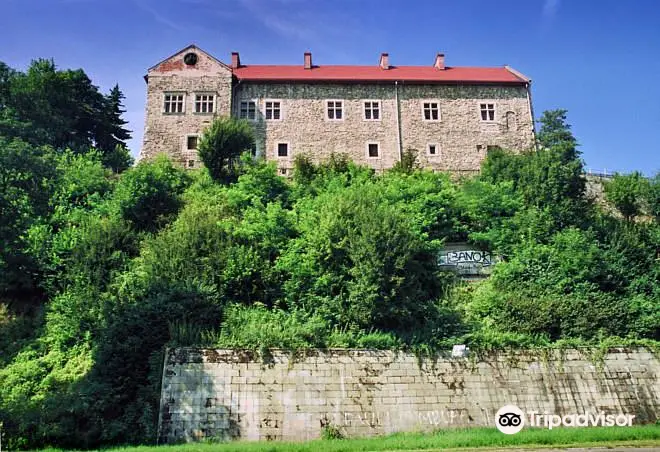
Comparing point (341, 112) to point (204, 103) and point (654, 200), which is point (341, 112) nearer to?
point (204, 103)

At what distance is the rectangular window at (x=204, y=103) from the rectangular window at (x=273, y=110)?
12.6 ft

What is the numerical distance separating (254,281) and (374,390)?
20.6 ft

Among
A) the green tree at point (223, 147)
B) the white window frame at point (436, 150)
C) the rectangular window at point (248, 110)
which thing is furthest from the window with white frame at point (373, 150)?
the green tree at point (223, 147)

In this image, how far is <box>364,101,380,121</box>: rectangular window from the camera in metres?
38.8

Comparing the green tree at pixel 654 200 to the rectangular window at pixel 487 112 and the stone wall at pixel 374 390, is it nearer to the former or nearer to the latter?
the rectangular window at pixel 487 112

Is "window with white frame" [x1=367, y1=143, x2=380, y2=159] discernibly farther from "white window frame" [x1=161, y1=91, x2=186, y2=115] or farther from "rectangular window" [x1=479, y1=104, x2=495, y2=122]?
"white window frame" [x1=161, y1=91, x2=186, y2=115]

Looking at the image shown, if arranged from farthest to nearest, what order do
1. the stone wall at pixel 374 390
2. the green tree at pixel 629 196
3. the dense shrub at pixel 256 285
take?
1. the green tree at pixel 629 196
2. the dense shrub at pixel 256 285
3. the stone wall at pixel 374 390

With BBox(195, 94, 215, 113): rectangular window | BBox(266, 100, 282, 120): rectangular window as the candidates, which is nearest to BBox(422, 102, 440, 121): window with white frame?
BBox(266, 100, 282, 120): rectangular window

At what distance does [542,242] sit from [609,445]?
478 inches

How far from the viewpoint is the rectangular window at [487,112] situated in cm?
3909

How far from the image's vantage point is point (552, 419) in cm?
1689

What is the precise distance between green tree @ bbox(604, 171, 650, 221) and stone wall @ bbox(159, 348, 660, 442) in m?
16.7

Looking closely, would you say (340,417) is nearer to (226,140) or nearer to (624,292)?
(624,292)

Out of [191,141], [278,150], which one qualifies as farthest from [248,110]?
[191,141]
